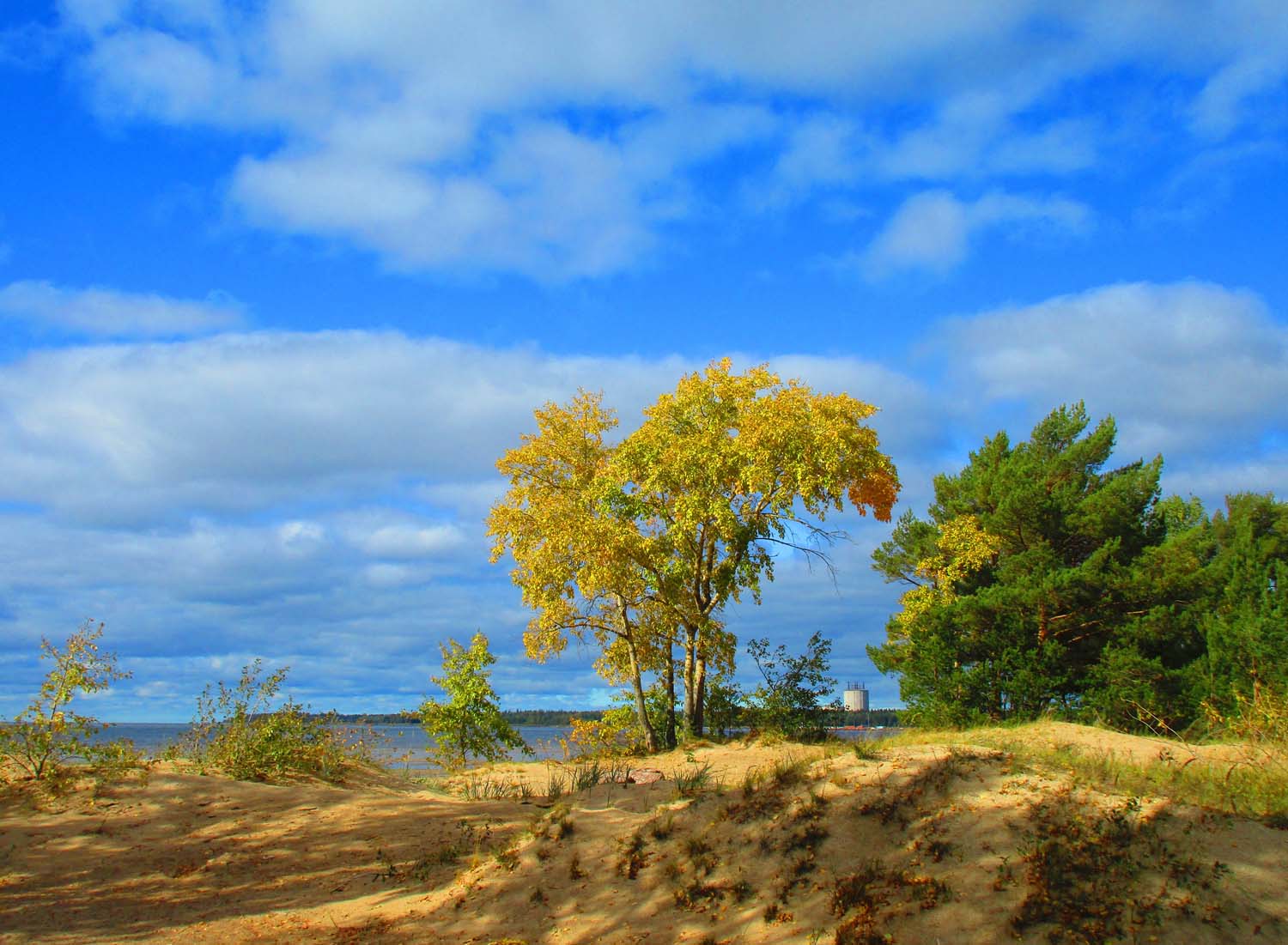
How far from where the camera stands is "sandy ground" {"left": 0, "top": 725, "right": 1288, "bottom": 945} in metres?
7.57

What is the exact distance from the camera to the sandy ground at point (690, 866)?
298 inches

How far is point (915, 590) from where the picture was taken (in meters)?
25.8

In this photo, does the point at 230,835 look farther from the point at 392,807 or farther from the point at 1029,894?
the point at 1029,894

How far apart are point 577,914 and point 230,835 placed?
16.7 feet

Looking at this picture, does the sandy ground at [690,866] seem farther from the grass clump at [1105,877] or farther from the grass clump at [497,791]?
the grass clump at [497,791]

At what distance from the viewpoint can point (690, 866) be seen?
29.7ft

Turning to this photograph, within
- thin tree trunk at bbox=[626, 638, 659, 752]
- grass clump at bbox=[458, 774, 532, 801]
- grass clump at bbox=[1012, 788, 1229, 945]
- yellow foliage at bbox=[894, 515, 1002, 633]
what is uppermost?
yellow foliage at bbox=[894, 515, 1002, 633]

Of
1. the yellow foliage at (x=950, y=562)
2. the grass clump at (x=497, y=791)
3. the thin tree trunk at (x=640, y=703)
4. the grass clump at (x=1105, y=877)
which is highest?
the yellow foliage at (x=950, y=562)

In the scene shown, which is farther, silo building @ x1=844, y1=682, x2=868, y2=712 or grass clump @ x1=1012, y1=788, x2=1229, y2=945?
silo building @ x1=844, y1=682, x2=868, y2=712

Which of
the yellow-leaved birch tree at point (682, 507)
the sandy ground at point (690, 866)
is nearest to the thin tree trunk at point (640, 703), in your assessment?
the yellow-leaved birch tree at point (682, 507)

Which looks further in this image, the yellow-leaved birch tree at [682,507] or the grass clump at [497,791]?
the yellow-leaved birch tree at [682,507]

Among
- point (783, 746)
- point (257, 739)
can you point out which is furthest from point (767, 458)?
point (257, 739)

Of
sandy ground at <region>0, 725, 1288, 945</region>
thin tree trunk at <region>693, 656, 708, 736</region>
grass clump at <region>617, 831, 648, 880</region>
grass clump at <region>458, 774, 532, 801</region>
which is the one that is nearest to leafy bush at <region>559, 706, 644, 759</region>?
thin tree trunk at <region>693, 656, 708, 736</region>

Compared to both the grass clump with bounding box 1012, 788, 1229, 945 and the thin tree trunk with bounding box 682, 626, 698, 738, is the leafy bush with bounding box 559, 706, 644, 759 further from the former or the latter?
the grass clump with bounding box 1012, 788, 1229, 945
